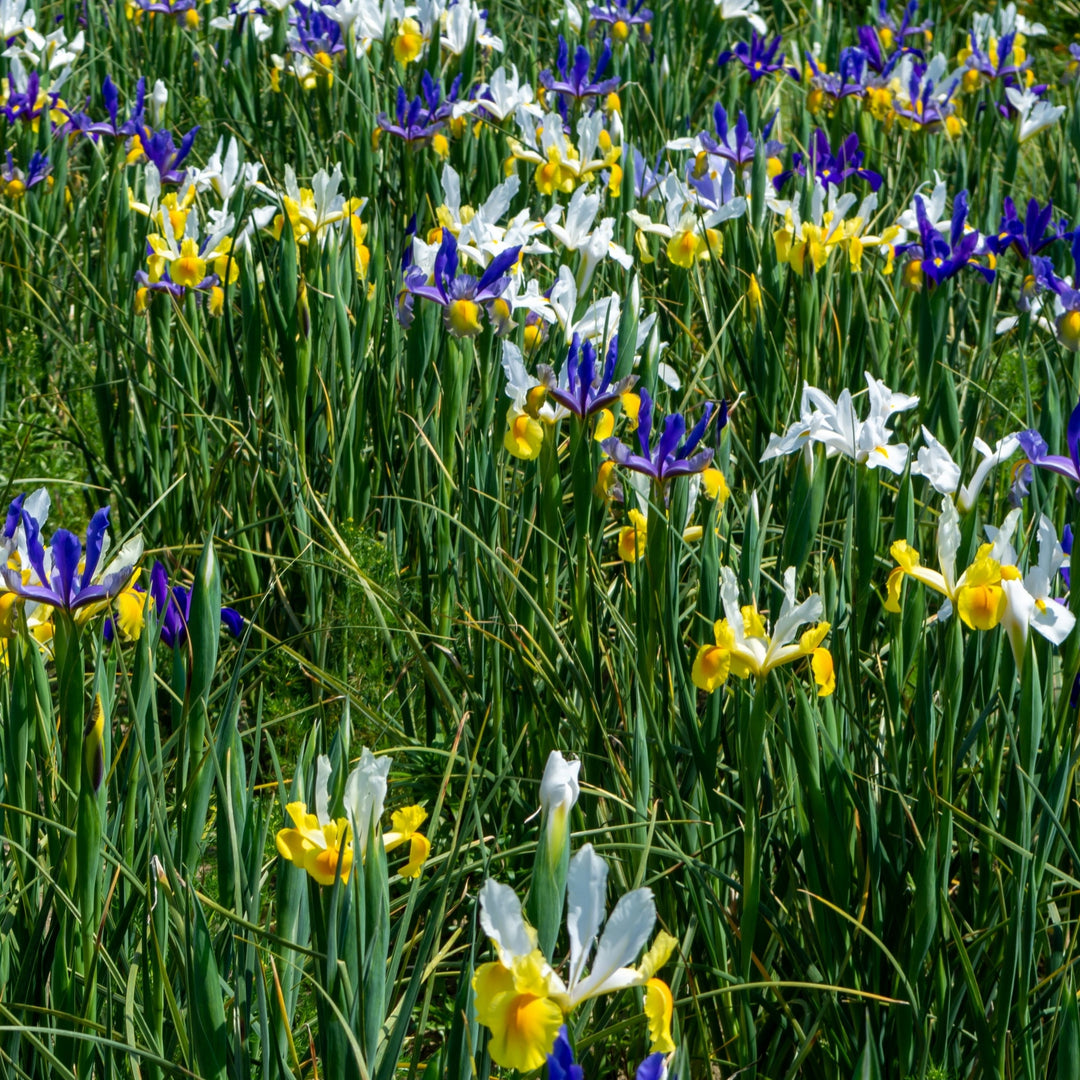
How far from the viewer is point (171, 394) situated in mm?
2508

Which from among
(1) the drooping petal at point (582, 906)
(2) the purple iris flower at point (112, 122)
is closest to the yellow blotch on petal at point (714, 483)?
(1) the drooping petal at point (582, 906)

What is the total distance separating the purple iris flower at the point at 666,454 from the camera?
5.22 feet

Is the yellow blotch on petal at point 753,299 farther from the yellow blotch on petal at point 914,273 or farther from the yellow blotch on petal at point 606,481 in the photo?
the yellow blotch on petal at point 606,481

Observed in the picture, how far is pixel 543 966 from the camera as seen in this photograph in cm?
84

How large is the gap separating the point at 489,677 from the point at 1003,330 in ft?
4.91

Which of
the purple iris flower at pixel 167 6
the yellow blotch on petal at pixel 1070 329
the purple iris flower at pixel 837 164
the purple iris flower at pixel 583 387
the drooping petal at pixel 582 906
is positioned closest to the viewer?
the drooping petal at pixel 582 906

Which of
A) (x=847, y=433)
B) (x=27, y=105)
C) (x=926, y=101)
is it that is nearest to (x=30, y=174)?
(x=27, y=105)

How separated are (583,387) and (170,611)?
23.9 inches

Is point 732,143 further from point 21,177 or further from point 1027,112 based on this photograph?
point 21,177

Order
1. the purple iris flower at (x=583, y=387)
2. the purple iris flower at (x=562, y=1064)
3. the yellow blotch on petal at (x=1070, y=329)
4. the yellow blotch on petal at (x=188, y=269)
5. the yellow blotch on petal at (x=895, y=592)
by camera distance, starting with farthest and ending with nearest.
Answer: the yellow blotch on petal at (x=188, y=269) → the yellow blotch on petal at (x=1070, y=329) → the purple iris flower at (x=583, y=387) → the yellow blotch on petal at (x=895, y=592) → the purple iris flower at (x=562, y=1064)

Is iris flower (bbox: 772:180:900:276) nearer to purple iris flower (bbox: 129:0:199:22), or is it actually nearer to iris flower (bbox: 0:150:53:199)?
iris flower (bbox: 0:150:53:199)

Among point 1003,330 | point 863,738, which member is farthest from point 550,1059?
point 1003,330

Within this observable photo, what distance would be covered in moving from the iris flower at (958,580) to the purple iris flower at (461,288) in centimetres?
92

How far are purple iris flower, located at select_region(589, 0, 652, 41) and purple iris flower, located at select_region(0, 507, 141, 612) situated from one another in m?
3.58
